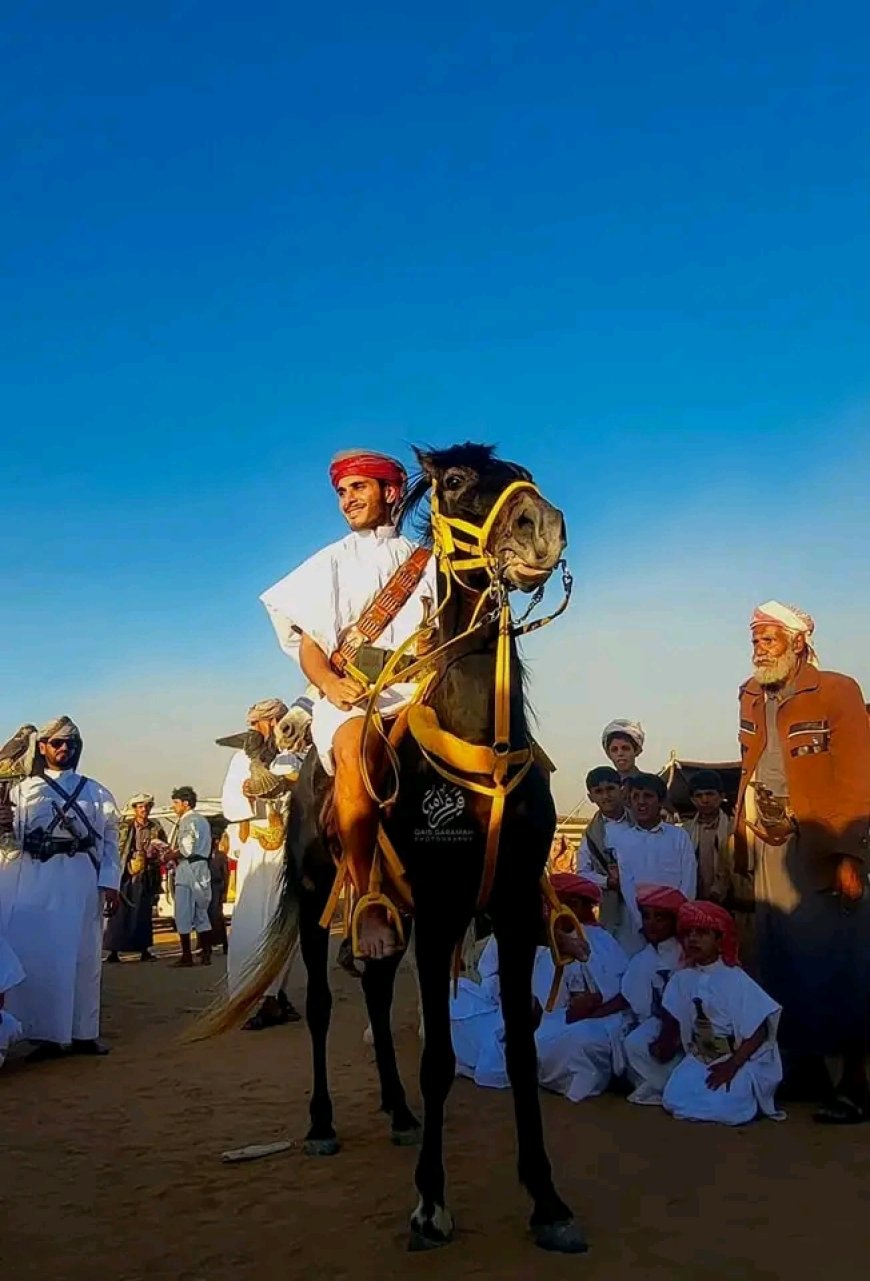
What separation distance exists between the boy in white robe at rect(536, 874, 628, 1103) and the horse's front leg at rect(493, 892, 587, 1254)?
60.7 inches

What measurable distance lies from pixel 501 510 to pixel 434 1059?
2082 millimetres

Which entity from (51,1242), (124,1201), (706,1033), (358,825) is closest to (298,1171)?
(124,1201)

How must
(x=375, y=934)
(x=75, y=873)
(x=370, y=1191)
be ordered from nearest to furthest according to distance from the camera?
1. (x=375, y=934)
2. (x=370, y=1191)
3. (x=75, y=873)

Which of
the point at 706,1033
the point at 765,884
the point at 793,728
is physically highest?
the point at 793,728

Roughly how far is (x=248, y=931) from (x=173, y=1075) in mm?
2582

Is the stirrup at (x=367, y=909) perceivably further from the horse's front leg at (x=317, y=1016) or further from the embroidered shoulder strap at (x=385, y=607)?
the horse's front leg at (x=317, y=1016)

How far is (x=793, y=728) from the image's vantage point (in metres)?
5.70

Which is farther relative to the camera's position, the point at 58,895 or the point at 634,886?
the point at 58,895

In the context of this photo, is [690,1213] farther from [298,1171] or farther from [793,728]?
[793,728]

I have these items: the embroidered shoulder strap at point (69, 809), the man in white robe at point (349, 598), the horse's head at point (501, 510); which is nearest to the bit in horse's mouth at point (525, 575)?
the horse's head at point (501, 510)

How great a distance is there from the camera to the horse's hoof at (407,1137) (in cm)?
514

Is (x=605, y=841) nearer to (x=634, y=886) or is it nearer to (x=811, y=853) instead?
(x=634, y=886)

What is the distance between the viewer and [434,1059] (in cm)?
400

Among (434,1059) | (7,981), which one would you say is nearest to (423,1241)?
(434,1059)
